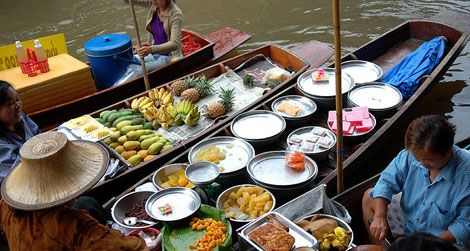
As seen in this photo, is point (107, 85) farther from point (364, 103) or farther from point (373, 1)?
point (373, 1)

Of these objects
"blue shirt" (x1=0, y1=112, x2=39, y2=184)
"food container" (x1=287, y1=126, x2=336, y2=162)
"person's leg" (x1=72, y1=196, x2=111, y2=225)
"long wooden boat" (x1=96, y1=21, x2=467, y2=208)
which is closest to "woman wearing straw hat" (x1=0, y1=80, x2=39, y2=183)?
"blue shirt" (x1=0, y1=112, x2=39, y2=184)

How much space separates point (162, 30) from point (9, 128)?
2541 mm

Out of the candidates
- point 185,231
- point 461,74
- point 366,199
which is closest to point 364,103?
point 366,199

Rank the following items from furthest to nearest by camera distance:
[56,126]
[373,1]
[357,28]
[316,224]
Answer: [373,1] → [357,28] → [56,126] → [316,224]

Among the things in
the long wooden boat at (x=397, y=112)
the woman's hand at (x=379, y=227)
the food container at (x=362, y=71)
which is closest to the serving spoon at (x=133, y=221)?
the long wooden boat at (x=397, y=112)

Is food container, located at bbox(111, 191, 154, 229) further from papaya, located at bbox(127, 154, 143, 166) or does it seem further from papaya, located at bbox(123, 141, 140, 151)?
papaya, located at bbox(123, 141, 140, 151)

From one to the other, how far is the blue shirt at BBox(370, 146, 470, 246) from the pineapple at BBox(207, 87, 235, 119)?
7.14 feet

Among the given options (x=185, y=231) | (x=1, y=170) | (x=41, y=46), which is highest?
(x=41, y=46)

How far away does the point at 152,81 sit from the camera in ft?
18.3

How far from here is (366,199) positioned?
10.5ft

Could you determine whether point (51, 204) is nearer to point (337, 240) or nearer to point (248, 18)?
point (337, 240)

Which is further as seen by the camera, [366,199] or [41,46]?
[41,46]

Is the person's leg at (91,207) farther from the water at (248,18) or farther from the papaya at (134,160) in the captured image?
the water at (248,18)

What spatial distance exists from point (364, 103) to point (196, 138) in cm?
172
